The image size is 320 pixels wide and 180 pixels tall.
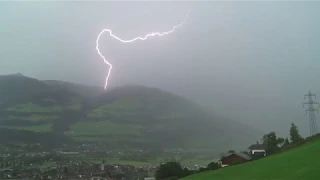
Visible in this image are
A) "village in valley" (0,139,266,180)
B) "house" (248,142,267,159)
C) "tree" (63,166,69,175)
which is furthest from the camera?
"tree" (63,166,69,175)

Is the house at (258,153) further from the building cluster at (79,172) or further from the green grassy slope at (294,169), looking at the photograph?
the green grassy slope at (294,169)

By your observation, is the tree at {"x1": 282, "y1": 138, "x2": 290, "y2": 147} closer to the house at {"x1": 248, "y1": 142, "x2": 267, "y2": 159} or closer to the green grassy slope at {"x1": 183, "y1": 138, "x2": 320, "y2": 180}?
the house at {"x1": 248, "y1": 142, "x2": 267, "y2": 159}

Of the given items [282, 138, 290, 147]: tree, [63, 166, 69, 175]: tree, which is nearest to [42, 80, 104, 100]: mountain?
[63, 166, 69, 175]: tree

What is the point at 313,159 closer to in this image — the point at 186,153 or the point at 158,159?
the point at 158,159

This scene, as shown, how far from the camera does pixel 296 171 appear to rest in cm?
2753

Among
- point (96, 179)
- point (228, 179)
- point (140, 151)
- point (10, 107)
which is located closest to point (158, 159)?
point (140, 151)

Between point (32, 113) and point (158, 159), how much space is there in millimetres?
35151

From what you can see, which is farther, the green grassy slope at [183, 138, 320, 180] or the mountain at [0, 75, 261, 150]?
the mountain at [0, 75, 261, 150]

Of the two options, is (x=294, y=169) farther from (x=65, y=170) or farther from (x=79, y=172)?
(x=65, y=170)

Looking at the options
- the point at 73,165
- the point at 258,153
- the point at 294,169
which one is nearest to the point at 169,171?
the point at 258,153

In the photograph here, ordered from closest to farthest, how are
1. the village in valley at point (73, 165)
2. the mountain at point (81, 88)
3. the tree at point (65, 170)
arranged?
1. the village in valley at point (73, 165)
2. the tree at point (65, 170)
3. the mountain at point (81, 88)

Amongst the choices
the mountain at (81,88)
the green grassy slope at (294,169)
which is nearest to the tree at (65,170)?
the green grassy slope at (294,169)

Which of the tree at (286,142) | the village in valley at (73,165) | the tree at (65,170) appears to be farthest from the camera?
the tree at (65,170)

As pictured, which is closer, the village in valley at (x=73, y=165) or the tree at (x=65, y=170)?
the village in valley at (x=73, y=165)
